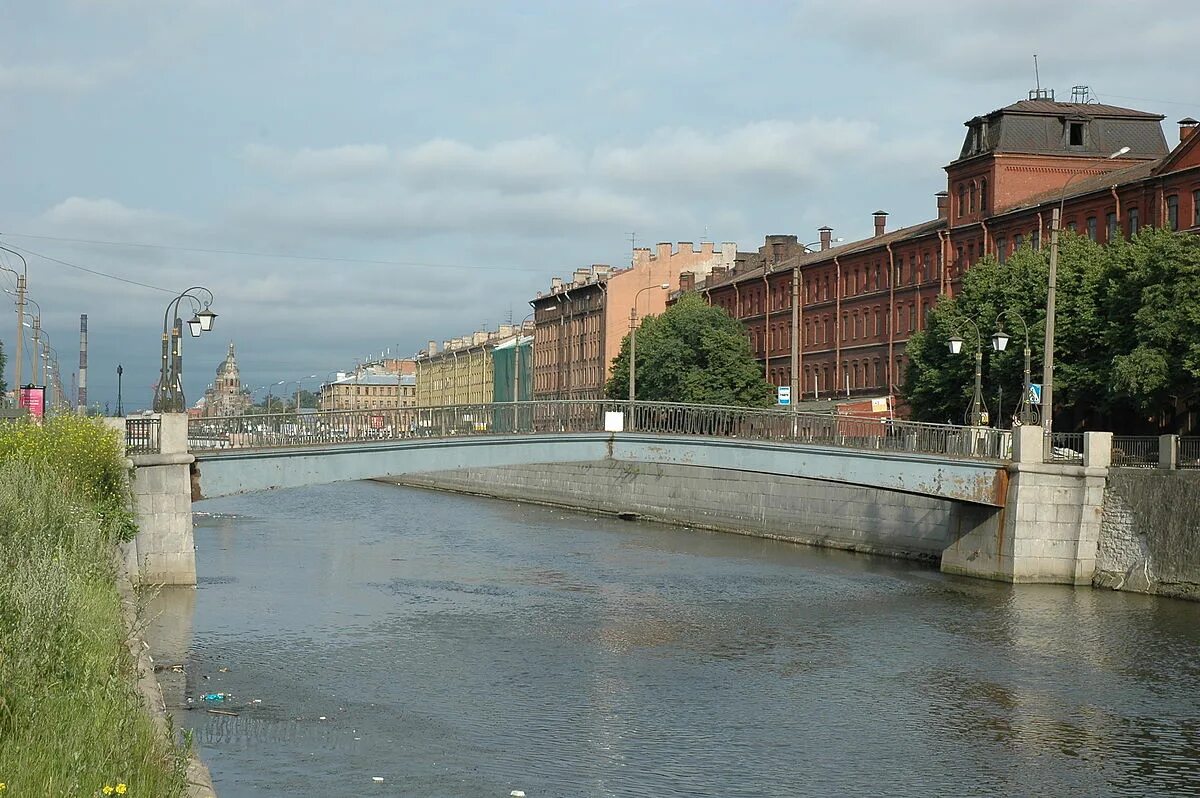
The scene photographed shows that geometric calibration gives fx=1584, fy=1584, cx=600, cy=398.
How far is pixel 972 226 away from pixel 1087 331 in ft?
59.8

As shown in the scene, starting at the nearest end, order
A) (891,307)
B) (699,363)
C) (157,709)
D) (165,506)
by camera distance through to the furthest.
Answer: (157,709), (165,506), (891,307), (699,363)

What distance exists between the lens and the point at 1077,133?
6838cm

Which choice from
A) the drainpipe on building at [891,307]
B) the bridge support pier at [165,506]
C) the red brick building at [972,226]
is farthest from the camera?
the drainpipe on building at [891,307]

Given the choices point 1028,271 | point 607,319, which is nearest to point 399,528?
point 1028,271

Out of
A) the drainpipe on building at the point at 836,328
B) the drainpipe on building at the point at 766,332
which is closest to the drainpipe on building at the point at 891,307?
the drainpipe on building at the point at 836,328

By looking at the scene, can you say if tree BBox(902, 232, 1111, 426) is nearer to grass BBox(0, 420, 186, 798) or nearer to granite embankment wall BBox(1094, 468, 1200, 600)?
granite embankment wall BBox(1094, 468, 1200, 600)

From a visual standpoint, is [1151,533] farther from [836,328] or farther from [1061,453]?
[836,328]

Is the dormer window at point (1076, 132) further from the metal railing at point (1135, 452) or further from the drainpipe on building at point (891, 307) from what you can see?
the metal railing at point (1135, 452)

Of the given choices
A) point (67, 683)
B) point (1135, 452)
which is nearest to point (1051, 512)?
point (1135, 452)

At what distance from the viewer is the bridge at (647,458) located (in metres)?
35.8

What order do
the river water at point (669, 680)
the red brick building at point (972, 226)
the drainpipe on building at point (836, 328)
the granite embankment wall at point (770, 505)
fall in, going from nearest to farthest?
the river water at point (669, 680)
the granite embankment wall at point (770, 505)
the red brick building at point (972, 226)
the drainpipe on building at point (836, 328)

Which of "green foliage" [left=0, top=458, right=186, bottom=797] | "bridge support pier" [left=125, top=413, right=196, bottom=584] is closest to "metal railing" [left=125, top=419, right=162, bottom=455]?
"bridge support pier" [left=125, top=413, right=196, bottom=584]

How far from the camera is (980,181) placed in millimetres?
69125

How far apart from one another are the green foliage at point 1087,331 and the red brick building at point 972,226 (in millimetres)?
3984
